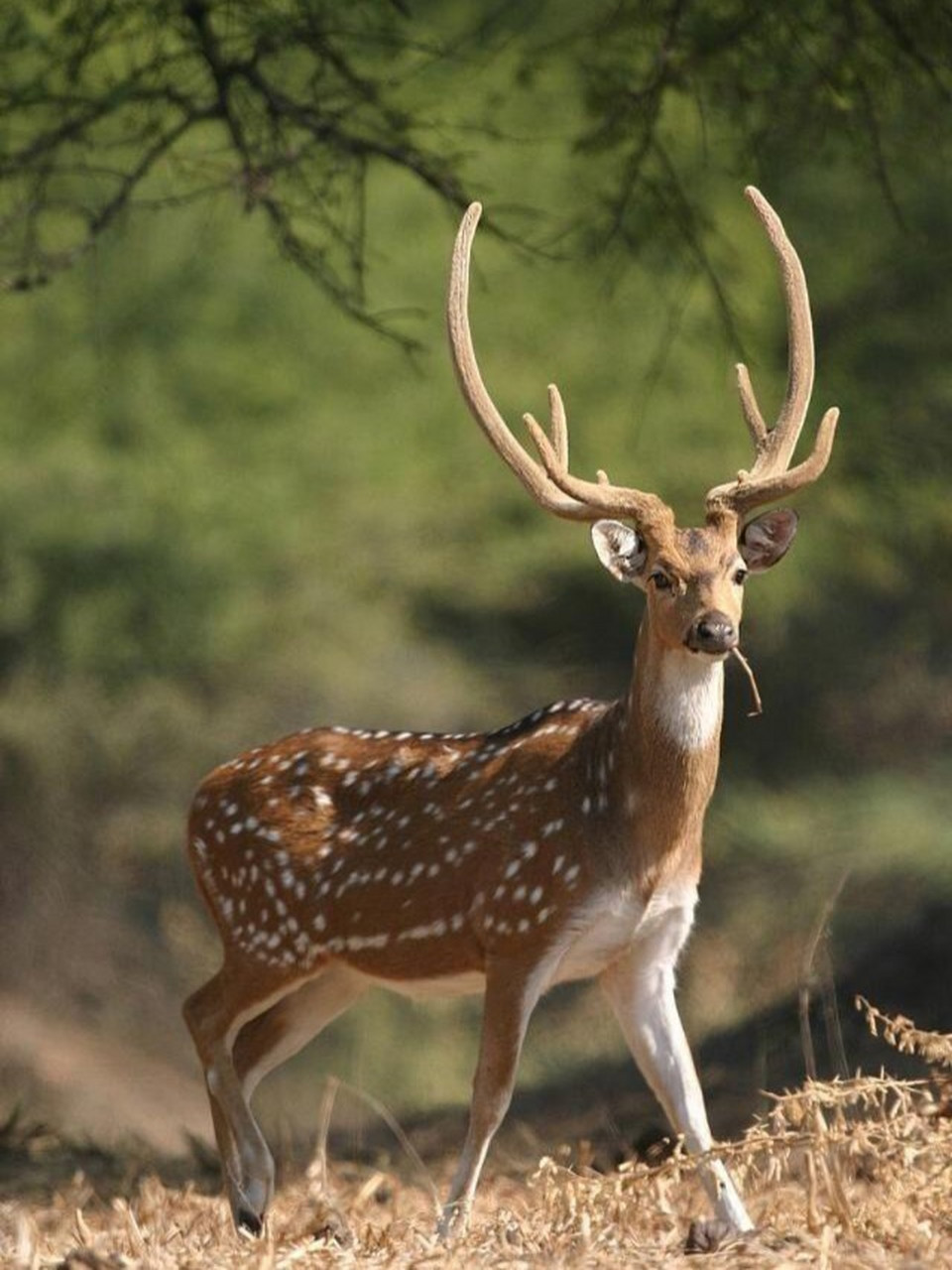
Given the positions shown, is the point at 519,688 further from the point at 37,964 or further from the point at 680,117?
the point at 680,117

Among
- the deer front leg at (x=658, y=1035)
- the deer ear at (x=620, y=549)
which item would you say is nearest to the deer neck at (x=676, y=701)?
the deer ear at (x=620, y=549)

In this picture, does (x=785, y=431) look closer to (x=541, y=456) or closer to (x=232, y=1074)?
(x=541, y=456)

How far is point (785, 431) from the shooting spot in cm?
525

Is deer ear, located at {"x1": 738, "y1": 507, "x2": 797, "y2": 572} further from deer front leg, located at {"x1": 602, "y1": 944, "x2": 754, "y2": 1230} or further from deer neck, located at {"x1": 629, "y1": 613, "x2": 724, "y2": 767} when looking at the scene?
deer front leg, located at {"x1": 602, "y1": 944, "x2": 754, "y2": 1230}

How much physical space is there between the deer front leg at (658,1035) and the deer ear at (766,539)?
0.86 meters

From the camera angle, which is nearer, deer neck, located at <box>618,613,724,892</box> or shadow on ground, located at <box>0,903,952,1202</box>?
deer neck, located at <box>618,613,724,892</box>

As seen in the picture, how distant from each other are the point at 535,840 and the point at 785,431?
1004mm

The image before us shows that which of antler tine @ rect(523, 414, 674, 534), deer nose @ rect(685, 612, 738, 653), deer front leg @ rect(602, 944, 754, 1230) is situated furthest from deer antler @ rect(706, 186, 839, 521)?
deer front leg @ rect(602, 944, 754, 1230)

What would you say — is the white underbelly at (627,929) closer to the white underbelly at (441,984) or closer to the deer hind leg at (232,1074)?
the white underbelly at (441,984)

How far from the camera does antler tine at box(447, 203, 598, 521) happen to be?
5.18m

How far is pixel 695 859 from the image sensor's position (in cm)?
536

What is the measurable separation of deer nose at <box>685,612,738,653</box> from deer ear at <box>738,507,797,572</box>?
0.26 meters

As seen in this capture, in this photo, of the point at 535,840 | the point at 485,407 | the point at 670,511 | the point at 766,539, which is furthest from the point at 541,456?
the point at 535,840

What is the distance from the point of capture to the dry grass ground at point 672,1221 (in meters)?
4.25
